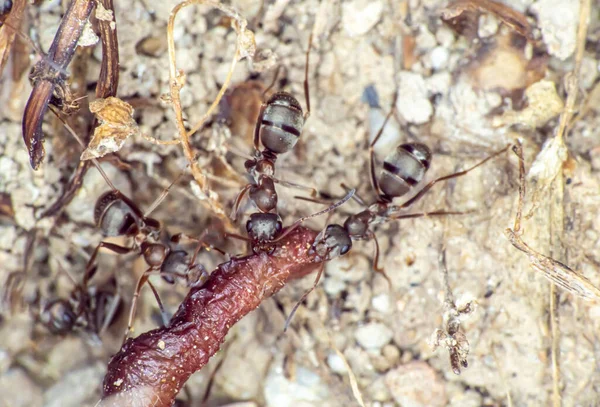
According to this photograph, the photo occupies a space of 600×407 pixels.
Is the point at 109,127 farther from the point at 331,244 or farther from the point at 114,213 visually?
the point at 331,244

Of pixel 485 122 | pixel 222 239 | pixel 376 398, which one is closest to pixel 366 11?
pixel 485 122

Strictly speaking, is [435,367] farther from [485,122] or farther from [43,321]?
[43,321]

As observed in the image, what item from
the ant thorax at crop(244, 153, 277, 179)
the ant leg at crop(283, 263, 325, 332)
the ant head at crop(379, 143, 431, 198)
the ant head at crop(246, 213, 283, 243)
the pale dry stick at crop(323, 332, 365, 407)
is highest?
the ant head at crop(379, 143, 431, 198)

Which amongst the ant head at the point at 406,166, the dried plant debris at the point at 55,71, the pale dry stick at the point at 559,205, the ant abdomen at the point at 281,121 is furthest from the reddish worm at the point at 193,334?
the pale dry stick at the point at 559,205

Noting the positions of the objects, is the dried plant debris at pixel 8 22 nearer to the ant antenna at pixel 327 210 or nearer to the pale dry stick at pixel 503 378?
the ant antenna at pixel 327 210

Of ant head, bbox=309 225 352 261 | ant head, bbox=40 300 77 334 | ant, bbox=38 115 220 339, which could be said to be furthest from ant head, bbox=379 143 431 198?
ant head, bbox=40 300 77 334

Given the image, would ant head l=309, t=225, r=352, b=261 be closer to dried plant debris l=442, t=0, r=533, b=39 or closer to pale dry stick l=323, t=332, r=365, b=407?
pale dry stick l=323, t=332, r=365, b=407
